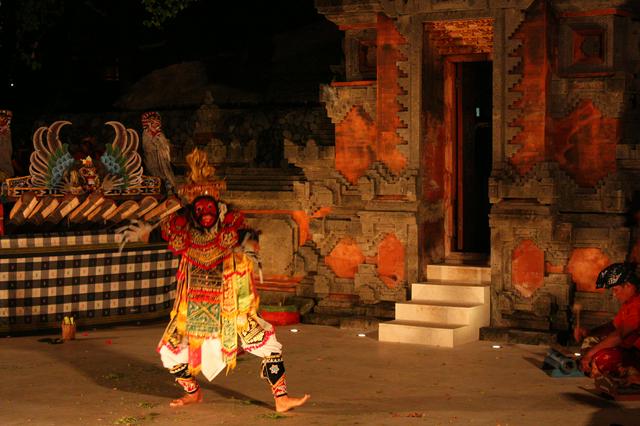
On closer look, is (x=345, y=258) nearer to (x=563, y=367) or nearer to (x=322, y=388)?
(x=322, y=388)

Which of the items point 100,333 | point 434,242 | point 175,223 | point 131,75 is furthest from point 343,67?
point 131,75

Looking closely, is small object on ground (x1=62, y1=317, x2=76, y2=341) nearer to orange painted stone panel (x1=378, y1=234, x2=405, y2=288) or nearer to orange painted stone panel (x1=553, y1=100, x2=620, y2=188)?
orange painted stone panel (x1=378, y1=234, x2=405, y2=288)

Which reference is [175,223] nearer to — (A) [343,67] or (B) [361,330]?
(B) [361,330]

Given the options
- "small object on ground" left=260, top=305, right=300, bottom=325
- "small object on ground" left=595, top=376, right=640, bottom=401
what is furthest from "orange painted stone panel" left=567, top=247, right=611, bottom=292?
"small object on ground" left=260, top=305, right=300, bottom=325

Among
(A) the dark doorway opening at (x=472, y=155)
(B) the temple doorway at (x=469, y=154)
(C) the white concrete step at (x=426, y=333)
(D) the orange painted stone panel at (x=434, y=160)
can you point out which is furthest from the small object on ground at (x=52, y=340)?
(A) the dark doorway opening at (x=472, y=155)

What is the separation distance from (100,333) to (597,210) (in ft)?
19.0

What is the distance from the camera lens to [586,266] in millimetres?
11273

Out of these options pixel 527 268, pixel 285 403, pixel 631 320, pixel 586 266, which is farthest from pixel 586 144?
pixel 285 403

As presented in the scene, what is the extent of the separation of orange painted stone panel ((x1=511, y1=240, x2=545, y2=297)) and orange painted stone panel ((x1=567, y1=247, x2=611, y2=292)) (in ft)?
1.11

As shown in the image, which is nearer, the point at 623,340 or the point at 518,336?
the point at 623,340

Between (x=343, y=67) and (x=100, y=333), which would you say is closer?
(x=100, y=333)

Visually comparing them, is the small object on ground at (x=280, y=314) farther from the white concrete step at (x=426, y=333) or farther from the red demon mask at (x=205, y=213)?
the red demon mask at (x=205, y=213)

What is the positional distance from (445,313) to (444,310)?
3cm

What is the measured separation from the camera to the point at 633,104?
37.4 feet
